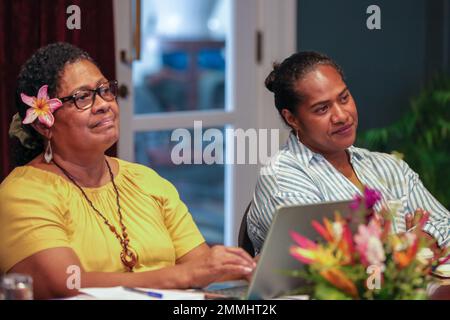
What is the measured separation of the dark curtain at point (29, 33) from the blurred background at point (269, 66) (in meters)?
0.25

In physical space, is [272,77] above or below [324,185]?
above

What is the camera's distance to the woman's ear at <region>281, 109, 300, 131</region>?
111 inches

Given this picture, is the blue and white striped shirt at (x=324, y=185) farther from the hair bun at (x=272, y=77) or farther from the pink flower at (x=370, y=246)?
the pink flower at (x=370, y=246)

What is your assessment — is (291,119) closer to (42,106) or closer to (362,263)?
(42,106)

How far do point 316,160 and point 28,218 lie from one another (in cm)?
92

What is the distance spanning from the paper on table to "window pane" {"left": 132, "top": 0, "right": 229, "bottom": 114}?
7.49 feet

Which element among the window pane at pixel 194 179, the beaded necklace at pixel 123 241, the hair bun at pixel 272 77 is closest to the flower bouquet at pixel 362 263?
the beaded necklace at pixel 123 241

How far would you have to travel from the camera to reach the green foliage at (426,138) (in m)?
4.57

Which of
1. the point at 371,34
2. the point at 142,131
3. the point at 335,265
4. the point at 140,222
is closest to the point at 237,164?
the point at 142,131

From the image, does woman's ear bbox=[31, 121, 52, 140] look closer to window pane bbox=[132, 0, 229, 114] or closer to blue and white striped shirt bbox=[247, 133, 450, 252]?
blue and white striped shirt bbox=[247, 133, 450, 252]

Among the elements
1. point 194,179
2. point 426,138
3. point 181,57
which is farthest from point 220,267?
point 194,179

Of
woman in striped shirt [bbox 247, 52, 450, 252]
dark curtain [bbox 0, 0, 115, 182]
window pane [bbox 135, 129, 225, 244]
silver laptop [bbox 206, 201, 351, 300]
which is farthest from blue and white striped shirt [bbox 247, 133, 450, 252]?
window pane [bbox 135, 129, 225, 244]

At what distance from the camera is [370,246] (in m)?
1.79
